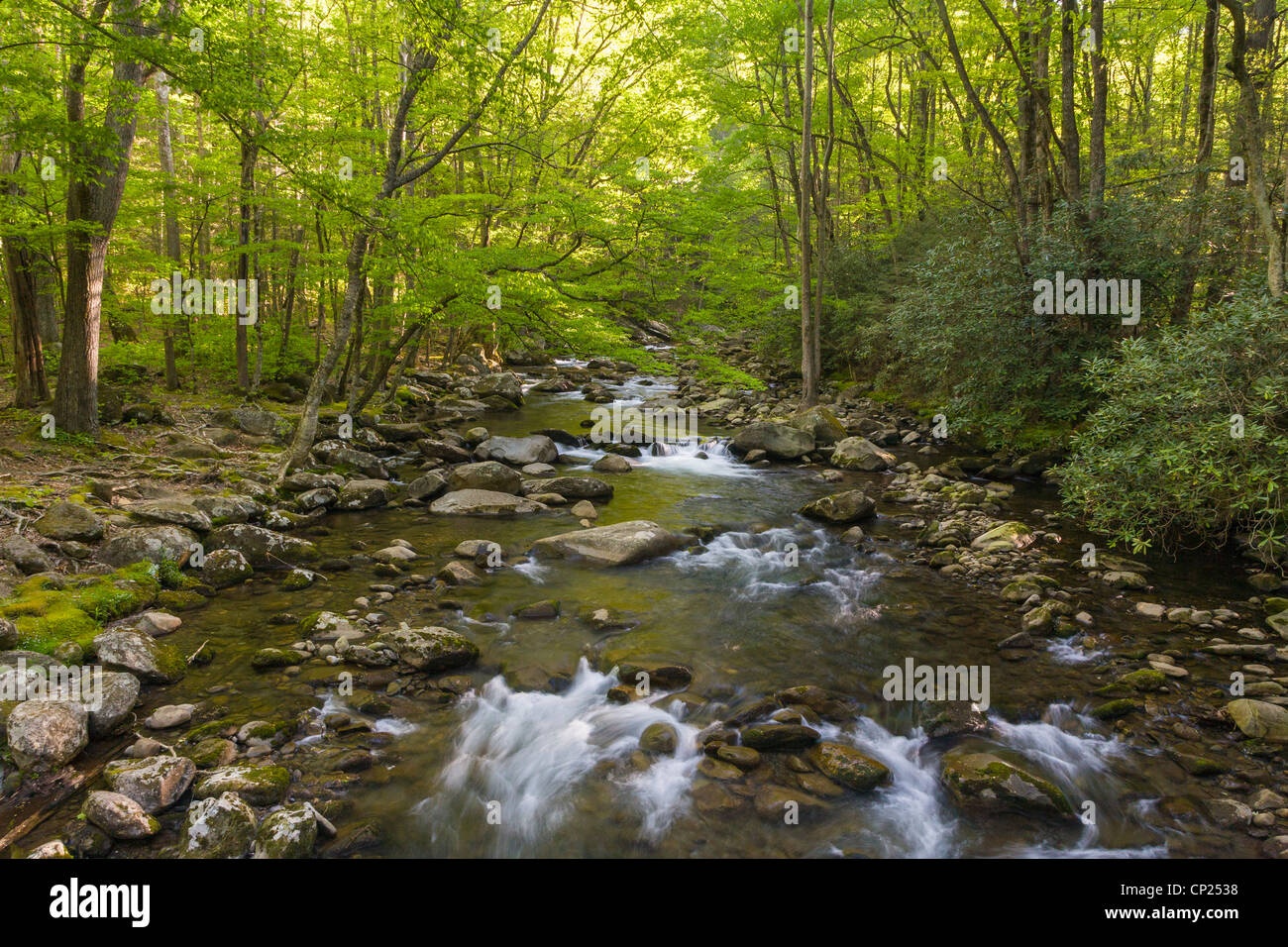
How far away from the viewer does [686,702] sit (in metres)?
5.81

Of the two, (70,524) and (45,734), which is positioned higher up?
(70,524)

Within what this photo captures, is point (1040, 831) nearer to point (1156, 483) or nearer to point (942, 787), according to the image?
point (942, 787)

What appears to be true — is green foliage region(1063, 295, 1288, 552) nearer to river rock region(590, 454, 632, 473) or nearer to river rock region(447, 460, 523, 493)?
river rock region(590, 454, 632, 473)

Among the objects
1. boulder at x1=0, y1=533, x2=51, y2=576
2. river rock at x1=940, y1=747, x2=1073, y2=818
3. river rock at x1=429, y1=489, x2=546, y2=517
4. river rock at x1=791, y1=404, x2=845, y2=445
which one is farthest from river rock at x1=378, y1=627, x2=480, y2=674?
river rock at x1=791, y1=404, x2=845, y2=445

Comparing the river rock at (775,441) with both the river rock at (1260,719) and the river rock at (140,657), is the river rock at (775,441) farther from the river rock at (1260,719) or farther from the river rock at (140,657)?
the river rock at (140,657)

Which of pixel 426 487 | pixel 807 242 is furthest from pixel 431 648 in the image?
pixel 807 242

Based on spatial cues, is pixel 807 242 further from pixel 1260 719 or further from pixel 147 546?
pixel 147 546

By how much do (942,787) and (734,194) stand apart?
13.6 meters

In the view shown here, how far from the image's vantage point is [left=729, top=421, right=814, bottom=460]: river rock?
14875mm

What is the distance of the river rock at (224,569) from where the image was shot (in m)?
7.35

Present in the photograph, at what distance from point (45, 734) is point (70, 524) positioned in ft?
12.9

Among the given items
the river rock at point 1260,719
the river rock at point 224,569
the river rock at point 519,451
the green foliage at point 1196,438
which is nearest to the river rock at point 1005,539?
the green foliage at point 1196,438

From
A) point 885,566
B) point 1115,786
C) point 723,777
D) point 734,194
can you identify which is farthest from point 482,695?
point 734,194

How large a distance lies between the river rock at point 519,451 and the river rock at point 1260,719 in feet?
36.9
